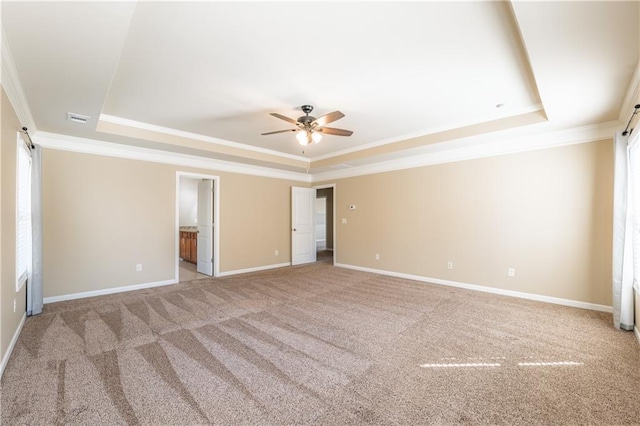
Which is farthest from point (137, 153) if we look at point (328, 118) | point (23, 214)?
point (328, 118)

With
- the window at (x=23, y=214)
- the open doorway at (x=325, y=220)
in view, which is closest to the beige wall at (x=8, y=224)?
the window at (x=23, y=214)

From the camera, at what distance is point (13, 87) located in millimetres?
2504

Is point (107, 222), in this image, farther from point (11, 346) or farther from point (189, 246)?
point (189, 246)

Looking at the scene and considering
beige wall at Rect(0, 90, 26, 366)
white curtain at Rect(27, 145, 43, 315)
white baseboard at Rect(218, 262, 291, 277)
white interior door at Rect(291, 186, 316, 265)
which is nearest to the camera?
beige wall at Rect(0, 90, 26, 366)

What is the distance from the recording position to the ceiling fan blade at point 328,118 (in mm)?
3178

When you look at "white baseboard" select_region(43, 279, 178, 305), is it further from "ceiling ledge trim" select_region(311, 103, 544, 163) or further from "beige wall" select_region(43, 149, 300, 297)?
"ceiling ledge trim" select_region(311, 103, 544, 163)

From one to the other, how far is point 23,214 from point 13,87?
1.54m

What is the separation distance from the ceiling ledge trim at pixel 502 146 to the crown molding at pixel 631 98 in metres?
0.32

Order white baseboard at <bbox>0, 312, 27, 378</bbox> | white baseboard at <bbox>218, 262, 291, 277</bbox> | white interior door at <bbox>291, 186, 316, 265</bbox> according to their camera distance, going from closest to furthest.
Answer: white baseboard at <bbox>0, 312, 27, 378</bbox>, white baseboard at <bbox>218, 262, 291, 277</bbox>, white interior door at <bbox>291, 186, 316, 265</bbox>

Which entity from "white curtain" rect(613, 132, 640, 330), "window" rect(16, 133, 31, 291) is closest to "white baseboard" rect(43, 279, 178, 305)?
"window" rect(16, 133, 31, 291)

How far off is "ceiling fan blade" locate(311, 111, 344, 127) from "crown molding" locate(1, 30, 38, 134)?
2633mm

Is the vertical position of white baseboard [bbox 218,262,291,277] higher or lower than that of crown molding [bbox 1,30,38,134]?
lower

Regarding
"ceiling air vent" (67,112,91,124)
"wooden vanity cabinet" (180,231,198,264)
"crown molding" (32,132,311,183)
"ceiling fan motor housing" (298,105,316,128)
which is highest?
"ceiling fan motor housing" (298,105,316,128)

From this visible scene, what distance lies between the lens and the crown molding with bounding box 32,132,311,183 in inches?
162
